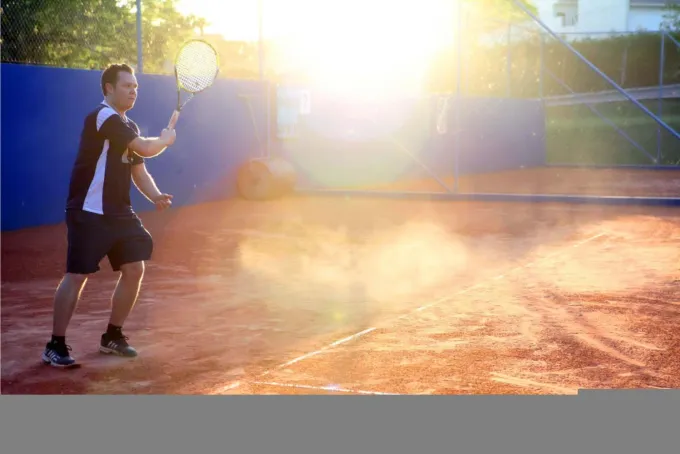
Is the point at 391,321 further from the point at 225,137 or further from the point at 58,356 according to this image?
the point at 225,137

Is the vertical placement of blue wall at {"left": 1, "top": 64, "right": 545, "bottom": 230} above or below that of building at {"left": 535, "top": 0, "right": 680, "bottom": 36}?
below

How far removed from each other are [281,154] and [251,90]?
4.84 feet

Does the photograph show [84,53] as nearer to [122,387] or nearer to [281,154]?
[281,154]

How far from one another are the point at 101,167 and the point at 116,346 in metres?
1.09

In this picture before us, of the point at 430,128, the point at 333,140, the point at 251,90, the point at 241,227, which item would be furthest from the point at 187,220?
the point at 430,128

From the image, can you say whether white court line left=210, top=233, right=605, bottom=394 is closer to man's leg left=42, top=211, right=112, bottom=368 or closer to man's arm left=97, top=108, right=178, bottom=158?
man's leg left=42, top=211, right=112, bottom=368

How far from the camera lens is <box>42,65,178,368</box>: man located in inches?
230

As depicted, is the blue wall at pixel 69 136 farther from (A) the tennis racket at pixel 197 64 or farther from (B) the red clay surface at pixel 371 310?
(A) the tennis racket at pixel 197 64

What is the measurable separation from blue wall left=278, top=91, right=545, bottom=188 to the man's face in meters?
11.1

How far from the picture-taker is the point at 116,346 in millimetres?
6105

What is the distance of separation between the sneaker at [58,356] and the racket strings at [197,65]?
213 centimetres

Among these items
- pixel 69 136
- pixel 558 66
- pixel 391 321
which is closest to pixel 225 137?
pixel 69 136

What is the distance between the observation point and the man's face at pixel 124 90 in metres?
5.89

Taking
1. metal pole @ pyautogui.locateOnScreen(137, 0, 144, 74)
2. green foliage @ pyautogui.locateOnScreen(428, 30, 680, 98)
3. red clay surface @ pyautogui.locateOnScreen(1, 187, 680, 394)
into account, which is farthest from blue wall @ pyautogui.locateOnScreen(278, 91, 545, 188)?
red clay surface @ pyautogui.locateOnScreen(1, 187, 680, 394)
